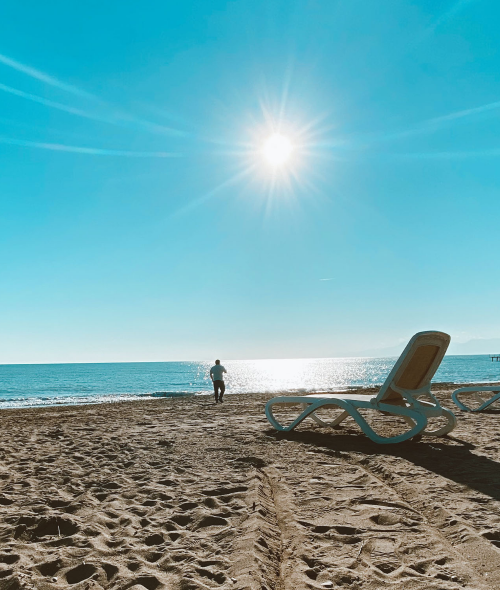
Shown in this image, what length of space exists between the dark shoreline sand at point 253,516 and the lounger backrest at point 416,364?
2.77ft

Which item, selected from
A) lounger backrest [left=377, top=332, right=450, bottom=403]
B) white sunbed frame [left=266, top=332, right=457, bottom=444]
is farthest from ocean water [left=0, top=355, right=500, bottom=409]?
lounger backrest [left=377, top=332, right=450, bottom=403]

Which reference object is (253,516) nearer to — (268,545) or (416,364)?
(268,545)

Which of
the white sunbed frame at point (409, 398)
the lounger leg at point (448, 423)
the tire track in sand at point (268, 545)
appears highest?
the white sunbed frame at point (409, 398)

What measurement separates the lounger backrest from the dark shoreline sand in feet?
2.77

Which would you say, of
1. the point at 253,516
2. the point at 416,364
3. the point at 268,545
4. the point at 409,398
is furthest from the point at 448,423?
the point at 268,545

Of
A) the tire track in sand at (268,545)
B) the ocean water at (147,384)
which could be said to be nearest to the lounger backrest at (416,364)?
the tire track in sand at (268,545)

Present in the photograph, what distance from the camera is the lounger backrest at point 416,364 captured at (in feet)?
20.1

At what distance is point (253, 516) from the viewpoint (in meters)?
3.41

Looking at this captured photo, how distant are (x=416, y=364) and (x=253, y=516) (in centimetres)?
392

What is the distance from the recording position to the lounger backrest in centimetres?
611

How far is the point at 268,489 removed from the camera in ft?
13.7

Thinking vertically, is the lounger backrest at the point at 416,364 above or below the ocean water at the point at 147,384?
above

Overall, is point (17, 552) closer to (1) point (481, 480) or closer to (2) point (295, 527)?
(2) point (295, 527)

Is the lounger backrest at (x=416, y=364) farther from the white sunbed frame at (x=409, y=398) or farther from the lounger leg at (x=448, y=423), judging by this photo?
the lounger leg at (x=448, y=423)
